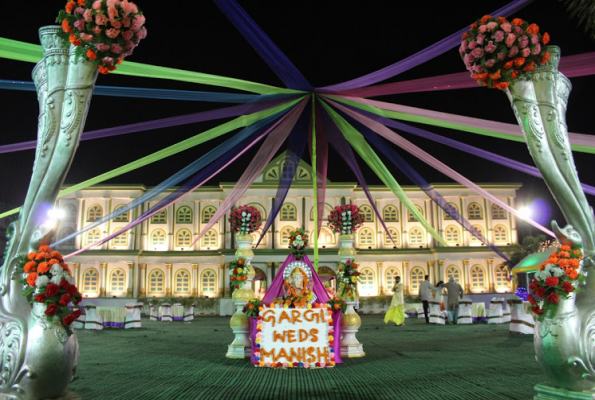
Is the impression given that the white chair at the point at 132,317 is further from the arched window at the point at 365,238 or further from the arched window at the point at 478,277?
the arched window at the point at 478,277

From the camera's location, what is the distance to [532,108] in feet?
15.3

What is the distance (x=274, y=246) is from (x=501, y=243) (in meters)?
15.0

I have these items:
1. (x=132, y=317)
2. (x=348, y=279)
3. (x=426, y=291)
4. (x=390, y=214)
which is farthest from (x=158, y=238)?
(x=348, y=279)

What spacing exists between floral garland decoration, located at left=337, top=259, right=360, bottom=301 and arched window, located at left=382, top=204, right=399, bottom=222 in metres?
24.3

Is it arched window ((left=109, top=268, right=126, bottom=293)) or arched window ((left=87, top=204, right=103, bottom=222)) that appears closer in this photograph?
arched window ((left=109, top=268, right=126, bottom=293))

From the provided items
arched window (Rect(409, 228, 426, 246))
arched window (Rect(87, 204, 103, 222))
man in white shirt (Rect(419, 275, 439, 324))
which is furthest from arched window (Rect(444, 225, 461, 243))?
arched window (Rect(87, 204, 103, 222))

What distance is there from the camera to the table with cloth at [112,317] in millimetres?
16609

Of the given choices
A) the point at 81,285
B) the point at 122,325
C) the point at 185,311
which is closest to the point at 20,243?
the point at 122,325

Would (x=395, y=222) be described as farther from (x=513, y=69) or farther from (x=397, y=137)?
(x=513, y=69)

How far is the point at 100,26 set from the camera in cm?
422

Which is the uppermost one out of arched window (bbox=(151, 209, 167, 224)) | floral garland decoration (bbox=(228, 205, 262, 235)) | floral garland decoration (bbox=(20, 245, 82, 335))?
arched window (bbox=(151, 209, 167, 224))

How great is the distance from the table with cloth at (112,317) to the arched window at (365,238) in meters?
18.6

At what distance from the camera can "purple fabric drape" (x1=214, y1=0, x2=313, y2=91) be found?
5.71 m

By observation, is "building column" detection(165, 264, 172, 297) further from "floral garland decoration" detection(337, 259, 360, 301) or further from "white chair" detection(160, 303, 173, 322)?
"floral garland decoration" detection(337, 259, 360, 301)
